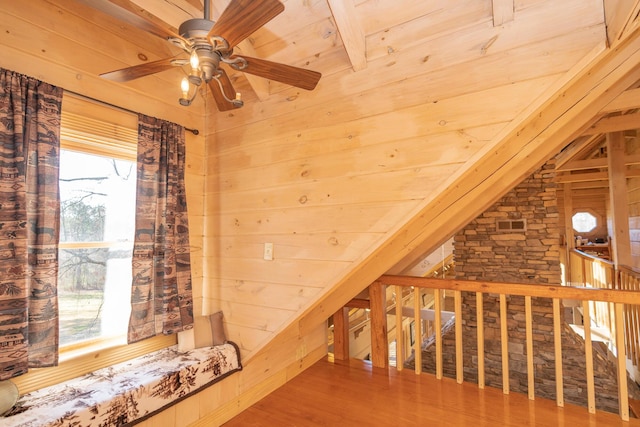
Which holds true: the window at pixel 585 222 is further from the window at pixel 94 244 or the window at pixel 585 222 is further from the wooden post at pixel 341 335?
the window at pixel 94 244

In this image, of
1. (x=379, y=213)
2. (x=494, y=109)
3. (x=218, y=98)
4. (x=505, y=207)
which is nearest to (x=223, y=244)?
(x=218, y=98)

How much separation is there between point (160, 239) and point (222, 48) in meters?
1.49

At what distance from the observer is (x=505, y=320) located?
102 inches

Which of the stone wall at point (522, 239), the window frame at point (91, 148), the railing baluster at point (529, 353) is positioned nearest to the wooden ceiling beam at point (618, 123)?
the stone wall at point (522, 239)

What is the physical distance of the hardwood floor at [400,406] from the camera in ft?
7.15

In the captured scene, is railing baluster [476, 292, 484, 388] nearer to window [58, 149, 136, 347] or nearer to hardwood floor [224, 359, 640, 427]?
hardwood floor [224, 359, 640, 427]

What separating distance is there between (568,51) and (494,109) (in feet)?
1.10

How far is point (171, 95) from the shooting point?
2.51 metres

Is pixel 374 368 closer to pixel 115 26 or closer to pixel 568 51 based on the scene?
pixel 568 51

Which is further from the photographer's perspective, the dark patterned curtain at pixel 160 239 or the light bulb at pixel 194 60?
the dark patterned curtain at pixel 160 239

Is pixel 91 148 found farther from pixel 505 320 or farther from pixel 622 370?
pixel 622 370

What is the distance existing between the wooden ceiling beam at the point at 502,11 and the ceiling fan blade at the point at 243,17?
1.00m

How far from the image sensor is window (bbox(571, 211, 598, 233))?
10.5m

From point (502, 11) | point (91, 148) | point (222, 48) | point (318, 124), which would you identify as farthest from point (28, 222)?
point (502, 11)
